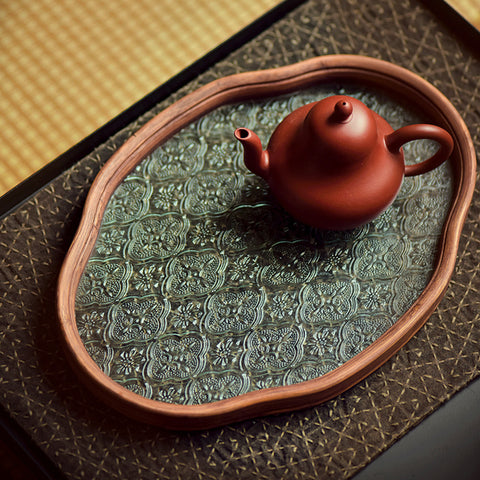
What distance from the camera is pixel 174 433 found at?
0.91 metres

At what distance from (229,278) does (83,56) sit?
2.25ft

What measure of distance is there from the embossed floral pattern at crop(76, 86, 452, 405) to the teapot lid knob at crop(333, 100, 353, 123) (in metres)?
0.23

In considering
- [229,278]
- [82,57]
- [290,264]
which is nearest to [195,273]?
[229,278]

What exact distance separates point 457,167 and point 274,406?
52cm

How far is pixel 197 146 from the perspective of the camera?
1.04 metres

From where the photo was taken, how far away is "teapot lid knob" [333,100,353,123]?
773 millimetres

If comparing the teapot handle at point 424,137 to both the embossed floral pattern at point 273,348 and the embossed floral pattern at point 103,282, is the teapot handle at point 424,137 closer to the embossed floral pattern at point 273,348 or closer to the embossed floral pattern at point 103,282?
the embossed floral pattern at point 273,348

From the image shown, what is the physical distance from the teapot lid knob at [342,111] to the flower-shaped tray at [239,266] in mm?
235

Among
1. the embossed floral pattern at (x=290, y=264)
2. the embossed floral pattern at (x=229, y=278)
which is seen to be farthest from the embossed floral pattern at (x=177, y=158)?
the embossed floral pattern at (x=290, y=264)

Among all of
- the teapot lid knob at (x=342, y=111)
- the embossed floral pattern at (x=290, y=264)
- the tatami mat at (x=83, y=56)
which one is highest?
the tatami mat at (x=83, y=56)

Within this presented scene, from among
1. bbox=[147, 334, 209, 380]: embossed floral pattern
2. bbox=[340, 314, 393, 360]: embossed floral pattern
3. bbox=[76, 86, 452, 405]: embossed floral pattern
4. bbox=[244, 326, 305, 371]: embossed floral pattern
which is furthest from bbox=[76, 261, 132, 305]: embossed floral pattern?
bbox=[340, 314, 393, 360]: embossed floral pattern

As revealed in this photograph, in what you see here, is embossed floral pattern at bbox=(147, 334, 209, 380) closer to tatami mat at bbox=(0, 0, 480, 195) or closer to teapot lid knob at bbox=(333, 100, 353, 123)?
teapot lid knob at bbox=(333, 100, 353, 123)

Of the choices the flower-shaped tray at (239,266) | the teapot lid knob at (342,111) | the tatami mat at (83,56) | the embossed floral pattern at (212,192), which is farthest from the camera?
the tatami mat at (83,56)

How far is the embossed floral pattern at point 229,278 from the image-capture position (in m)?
0.90
